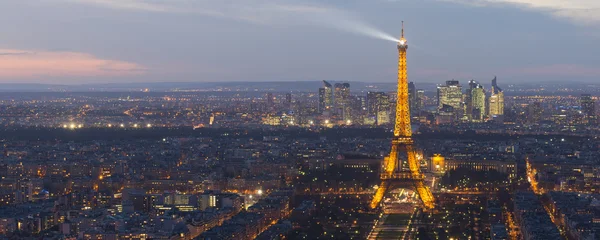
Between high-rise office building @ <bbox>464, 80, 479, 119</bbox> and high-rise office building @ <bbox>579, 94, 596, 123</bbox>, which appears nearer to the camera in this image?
high-rise office building @ <bbox>579, 94, 596, 123</bbox>

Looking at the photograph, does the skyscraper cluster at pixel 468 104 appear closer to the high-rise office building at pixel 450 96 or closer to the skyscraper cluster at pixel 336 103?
the high-rise office building at pixel 450 96

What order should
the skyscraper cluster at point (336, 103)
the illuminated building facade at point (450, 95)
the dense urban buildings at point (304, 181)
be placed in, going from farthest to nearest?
the illuminated building facade at point (450, 95) → the skyscraper cluster at point (336, 103) → the dense urban buildings at point (304, 181)

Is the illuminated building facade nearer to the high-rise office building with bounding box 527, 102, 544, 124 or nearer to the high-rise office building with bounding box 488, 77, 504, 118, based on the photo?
the high-rise office building with bounding box 488, 77, 504, 118

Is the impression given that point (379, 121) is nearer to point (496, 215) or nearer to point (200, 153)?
point (200, 153)

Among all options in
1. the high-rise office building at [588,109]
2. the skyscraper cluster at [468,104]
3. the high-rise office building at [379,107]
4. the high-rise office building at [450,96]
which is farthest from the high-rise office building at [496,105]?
the high-rise office building at [379,107]

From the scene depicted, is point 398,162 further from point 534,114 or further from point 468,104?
point 468,104

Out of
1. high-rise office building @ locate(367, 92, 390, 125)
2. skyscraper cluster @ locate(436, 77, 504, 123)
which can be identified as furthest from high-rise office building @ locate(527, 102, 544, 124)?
high-rise office building @ locate(367, 92, 390, 125)
